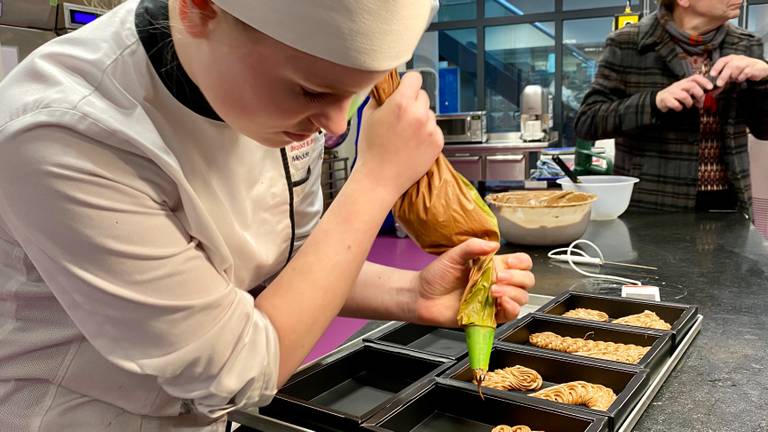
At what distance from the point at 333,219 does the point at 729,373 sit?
0.68 m

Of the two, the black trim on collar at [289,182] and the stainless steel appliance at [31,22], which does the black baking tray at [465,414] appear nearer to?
the black trim on collar at [289,182]

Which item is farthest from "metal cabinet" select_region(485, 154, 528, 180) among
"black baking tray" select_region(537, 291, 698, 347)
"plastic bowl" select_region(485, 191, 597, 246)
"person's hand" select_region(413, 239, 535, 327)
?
"person's hand" select_region(413, 239, 535, 327)

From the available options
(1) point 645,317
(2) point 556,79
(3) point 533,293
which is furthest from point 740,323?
(2) point 556,79

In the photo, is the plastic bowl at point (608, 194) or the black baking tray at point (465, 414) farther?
the plastic bowl at point (608, 194)

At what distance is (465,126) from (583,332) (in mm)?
5430

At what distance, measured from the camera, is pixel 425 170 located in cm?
Result: 82

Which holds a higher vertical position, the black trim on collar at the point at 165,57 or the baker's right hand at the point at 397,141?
the black trim on collar at the point at 165,57

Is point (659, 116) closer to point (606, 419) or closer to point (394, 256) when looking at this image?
point (606, 419)

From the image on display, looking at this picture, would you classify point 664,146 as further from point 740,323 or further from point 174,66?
point 174,66

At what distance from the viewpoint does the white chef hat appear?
59 centimetres

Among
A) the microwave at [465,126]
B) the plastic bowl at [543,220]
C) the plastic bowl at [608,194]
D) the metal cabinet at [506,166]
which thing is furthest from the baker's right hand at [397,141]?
the microwave at [465,126]

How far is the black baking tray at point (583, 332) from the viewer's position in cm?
103

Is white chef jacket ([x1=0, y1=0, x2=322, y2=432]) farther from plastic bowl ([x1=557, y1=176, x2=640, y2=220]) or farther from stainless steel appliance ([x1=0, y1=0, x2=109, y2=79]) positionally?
stainless steel appliance ([x1=0, y1=0, x2=109, y2=79])

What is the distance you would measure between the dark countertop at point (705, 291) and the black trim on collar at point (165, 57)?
704 mm
